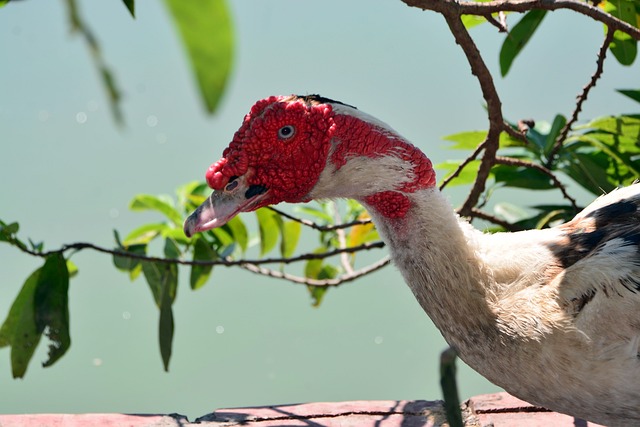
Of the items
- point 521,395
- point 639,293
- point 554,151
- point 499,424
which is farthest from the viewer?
Result: point 554,151

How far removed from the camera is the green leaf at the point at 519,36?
2.28 metres

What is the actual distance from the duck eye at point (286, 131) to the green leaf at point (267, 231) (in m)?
1.16

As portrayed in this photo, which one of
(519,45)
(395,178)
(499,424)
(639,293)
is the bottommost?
(499,424)

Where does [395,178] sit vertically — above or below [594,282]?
above

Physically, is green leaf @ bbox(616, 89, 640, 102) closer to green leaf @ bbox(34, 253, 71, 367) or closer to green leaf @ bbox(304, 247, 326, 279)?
green leaf @ bbox(304, 247, 326, 279)

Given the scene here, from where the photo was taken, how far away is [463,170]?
8.63 ft

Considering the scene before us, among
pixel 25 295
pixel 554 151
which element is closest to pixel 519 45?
pixel 554 151

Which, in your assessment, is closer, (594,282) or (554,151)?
(594,282)

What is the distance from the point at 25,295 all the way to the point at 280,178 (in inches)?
45.0

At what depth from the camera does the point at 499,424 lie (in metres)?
2.25

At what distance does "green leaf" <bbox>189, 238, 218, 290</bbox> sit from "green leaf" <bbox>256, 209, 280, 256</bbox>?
188 mm

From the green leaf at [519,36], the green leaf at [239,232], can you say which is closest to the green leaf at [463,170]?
the green leaf at [519,36]

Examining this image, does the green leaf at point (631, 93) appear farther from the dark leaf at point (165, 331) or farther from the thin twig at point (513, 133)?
the dark leaf at point (165, 331)

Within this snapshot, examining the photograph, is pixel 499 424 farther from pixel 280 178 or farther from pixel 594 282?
pixel 280 178
